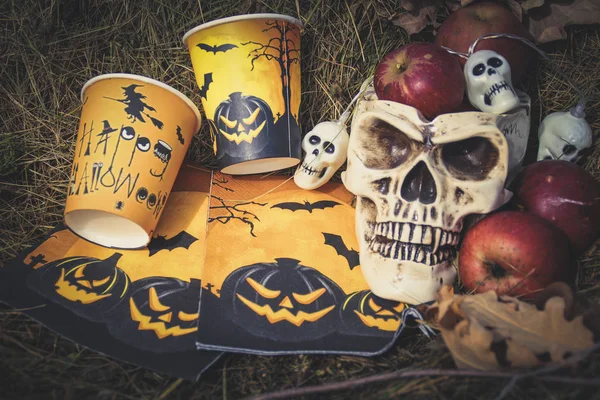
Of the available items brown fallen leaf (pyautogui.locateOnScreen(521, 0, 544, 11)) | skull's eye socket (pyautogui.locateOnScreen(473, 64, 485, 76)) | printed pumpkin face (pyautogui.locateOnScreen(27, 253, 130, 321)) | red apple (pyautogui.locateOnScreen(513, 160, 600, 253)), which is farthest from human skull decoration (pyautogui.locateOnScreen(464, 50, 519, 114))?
printed pumpkin face (pyautogui.locateOnScreen(27, 253, 130, 321))

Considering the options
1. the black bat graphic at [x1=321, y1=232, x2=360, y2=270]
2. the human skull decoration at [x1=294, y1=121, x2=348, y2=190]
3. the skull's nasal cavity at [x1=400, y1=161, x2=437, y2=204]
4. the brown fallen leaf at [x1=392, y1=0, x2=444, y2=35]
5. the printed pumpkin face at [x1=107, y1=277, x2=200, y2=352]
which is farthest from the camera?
the brown fallen leaf at [x1=392, y1=0, x2=444, y2=35]

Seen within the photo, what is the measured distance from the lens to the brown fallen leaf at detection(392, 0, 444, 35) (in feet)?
6.04

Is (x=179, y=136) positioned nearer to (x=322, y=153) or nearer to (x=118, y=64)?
(x=322, y=153)

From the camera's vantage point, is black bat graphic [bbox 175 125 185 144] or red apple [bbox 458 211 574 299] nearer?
red apple [bbox 458 211 574 299]

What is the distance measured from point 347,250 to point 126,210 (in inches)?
27.1

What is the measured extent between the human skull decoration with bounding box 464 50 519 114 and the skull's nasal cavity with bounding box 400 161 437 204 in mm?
289

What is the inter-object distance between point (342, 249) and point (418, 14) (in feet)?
3.04

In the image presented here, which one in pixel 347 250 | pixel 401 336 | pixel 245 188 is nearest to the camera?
pixel 401 336

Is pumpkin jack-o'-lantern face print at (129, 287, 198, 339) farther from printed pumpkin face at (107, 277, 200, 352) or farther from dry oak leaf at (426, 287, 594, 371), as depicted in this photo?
dry oak leaf at (426, 287, 594, 371)

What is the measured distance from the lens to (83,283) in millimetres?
1467

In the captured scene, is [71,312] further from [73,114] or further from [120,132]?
[73,114]

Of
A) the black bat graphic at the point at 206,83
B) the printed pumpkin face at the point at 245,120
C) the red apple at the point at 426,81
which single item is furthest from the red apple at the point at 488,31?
the black bat graphic at the point at 206,83

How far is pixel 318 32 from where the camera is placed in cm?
197

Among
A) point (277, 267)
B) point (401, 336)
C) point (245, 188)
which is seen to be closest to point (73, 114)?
point (245, 188)
